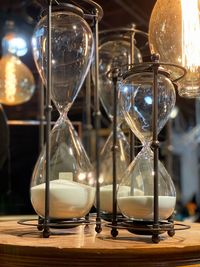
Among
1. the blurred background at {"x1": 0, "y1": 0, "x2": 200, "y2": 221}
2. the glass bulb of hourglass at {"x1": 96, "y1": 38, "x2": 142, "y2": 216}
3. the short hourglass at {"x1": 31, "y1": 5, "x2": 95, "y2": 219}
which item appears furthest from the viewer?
the blurred background at {"x1": 0, "y1": 0, "x2": 200, "y2": 221}

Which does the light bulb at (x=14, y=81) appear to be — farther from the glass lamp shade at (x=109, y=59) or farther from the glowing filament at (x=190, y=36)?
the glowing filament at (x=190, y=36)

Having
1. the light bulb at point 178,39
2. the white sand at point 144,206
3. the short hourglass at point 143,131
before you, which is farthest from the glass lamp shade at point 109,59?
the white sand at point 144,206

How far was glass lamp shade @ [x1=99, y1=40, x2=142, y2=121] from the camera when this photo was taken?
58.7 inches

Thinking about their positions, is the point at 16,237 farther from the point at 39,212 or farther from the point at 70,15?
the point at 70,15

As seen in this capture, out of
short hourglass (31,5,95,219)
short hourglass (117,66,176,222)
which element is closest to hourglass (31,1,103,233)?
Result: short hourglass (31,5,95,219)

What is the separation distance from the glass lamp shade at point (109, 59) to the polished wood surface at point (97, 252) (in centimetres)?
63

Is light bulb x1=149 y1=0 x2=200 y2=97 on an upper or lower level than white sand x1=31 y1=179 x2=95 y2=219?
upper

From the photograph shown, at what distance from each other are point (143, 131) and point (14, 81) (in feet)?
4.96

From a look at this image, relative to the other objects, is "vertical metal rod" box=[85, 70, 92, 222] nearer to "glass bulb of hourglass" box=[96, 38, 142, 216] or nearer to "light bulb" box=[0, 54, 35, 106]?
"glass bulb of hourglass" box=[96, 38, 142, 216]

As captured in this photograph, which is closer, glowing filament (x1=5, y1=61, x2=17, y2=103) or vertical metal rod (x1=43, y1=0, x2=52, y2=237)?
vertical metal rod (x1=43, y1=0, x2=52, y2=237)

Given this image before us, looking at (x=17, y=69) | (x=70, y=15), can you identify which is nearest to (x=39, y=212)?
(x=70, y=15)

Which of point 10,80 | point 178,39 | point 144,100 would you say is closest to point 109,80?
point 178,39

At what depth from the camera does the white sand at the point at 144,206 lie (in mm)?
971

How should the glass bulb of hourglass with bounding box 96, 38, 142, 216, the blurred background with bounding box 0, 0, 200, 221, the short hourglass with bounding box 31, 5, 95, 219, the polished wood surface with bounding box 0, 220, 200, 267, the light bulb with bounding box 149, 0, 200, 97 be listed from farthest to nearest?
the blurred background with bounding box 0, 0, 200, 221
the glass bulb of hourglass with bounding box 96, 38, 142, 216
the light bulb with bounding box 149, 0, 200, 97
the short hourglass with bounding box 31, 5, 95, 219
the polished wood surface with bounding box 0, 220, 200, 267
